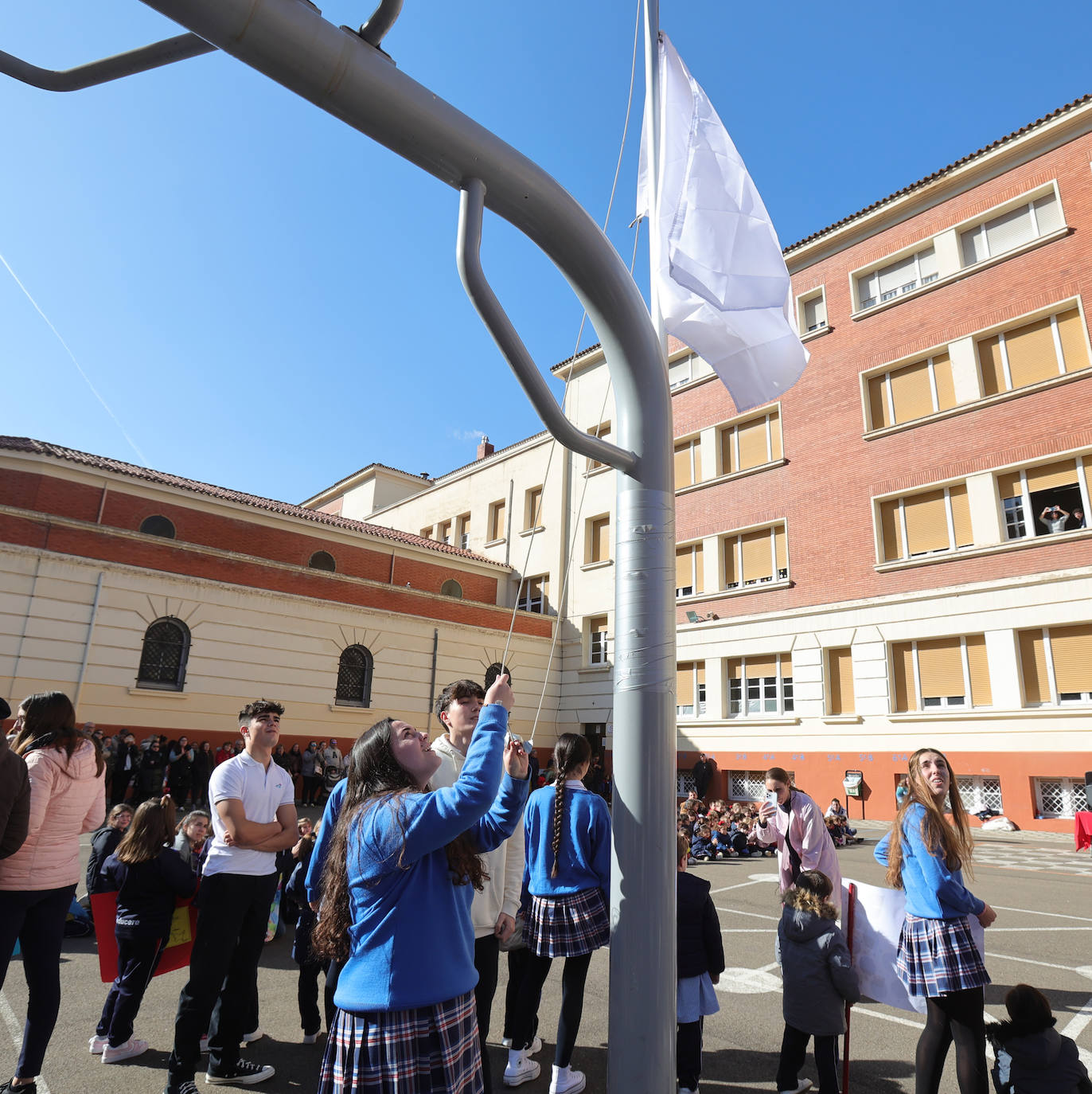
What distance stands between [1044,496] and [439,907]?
19679mm

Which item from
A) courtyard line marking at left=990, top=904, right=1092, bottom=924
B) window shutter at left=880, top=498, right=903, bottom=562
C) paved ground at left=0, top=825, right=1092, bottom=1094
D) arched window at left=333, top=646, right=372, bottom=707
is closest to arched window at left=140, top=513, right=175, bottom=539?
arched window at left=333, top=646, right=372, bottom=707

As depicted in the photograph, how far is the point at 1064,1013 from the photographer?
516cm

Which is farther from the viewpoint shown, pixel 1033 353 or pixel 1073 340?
pixel 1033 353

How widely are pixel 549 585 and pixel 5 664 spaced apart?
59.8 feet

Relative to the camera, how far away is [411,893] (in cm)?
232

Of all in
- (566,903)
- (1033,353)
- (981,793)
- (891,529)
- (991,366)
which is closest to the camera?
(566,903)

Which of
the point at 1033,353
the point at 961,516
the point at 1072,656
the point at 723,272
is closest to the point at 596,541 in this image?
the point at 961,516

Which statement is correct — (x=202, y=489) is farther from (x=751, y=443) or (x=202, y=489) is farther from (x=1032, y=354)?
(x=1032, y=354)

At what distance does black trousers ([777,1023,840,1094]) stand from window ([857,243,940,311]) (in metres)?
21.8

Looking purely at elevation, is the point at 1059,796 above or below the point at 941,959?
above

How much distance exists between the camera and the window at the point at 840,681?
2016cm

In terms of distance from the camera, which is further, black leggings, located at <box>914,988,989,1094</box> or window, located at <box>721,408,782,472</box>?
window, located at <box>721,408,782,472</box>

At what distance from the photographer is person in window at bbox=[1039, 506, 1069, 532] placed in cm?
1719

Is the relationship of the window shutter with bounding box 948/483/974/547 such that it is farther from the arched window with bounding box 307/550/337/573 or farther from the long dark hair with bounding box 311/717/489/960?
the long dark hair with bounding box 311/717/489/960
